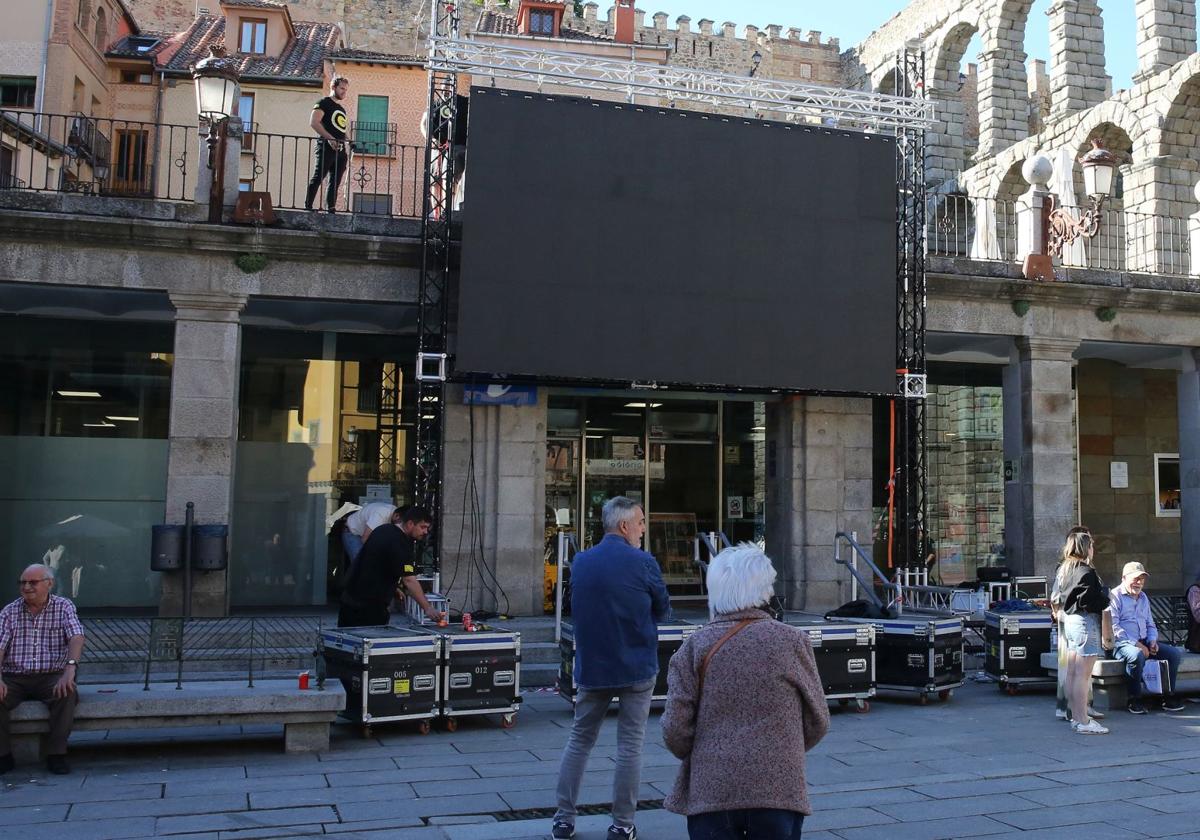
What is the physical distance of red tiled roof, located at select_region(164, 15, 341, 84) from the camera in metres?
37.7

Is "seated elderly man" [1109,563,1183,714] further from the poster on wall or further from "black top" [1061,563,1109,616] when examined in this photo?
the poster on wall

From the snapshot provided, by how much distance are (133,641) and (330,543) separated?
468 centimetres

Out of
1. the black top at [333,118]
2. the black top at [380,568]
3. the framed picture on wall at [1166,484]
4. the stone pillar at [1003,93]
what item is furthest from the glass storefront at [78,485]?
the stone pillar at [1003,93]

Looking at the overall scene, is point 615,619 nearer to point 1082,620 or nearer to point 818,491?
point 1082,620

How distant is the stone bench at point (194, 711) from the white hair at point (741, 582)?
5012 mm

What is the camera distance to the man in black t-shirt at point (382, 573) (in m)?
9.31

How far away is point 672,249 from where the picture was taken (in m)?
14.2

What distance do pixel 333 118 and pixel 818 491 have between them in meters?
8.30

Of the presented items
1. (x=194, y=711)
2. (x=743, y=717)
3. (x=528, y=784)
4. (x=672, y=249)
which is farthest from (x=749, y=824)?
(x=672, y=249)

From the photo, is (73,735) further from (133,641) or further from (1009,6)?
(1009,6)

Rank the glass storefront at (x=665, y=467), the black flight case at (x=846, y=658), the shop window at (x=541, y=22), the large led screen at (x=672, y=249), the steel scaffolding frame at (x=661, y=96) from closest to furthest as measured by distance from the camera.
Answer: the black flight case at (x=846, y=658)
the large led screen at (x=672, y=249)
the steel scaffolding frame at (x=661, y=96)
the glass storefront at (x=665, y=467)
the shop window at (x=541, y=22)

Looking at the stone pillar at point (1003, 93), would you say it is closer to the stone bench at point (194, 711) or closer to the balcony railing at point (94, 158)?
the balcony railing at point (94, 158)

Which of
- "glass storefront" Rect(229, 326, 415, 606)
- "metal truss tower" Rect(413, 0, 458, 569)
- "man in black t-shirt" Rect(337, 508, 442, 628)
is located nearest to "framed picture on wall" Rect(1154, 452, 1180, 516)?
"glass storefront" Rect(229, 326, 415, 606)

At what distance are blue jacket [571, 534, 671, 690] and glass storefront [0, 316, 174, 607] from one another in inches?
408
